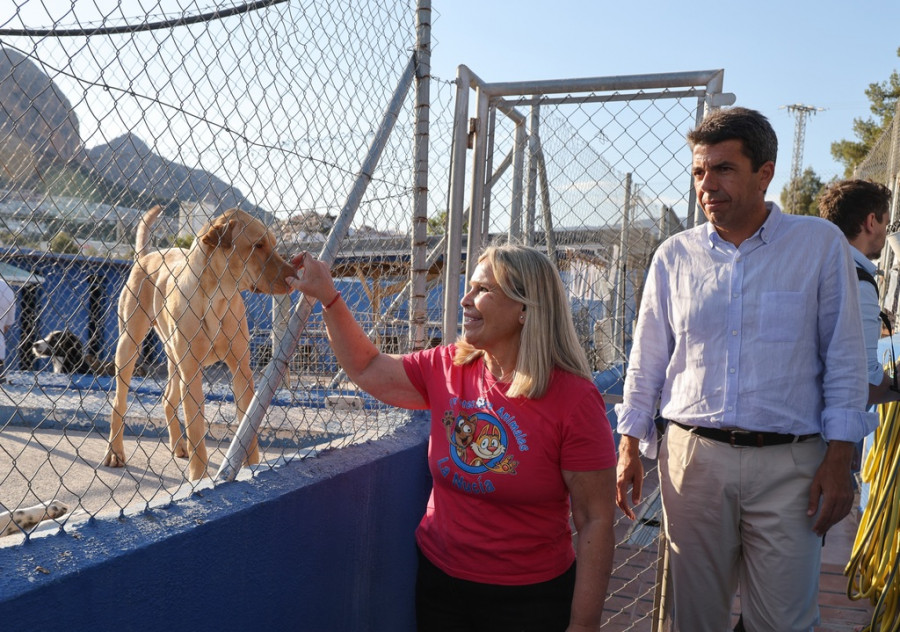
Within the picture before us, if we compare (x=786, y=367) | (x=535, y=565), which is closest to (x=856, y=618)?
(x=786, y=367)

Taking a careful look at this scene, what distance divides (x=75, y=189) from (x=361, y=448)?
4.63ft

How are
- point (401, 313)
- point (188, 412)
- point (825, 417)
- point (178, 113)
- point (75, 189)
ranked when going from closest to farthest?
point (178, 113), point (825, 417), point (75, 189), point (188, 412), point (401, 313)

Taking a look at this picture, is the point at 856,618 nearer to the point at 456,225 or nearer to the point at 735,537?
the point at 735,537

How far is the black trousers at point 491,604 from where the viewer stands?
Answer: 2.09m

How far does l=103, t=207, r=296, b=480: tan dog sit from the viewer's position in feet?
9.77

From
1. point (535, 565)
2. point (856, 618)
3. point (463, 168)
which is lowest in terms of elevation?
point (856, 618)

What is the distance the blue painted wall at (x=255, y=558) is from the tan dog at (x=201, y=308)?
0.37 meters

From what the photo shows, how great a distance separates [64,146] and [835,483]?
2402 millimetres

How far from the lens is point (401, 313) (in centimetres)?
634

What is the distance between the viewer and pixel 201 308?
12.5ft

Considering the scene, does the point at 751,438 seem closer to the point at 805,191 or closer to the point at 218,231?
the point at 218,231

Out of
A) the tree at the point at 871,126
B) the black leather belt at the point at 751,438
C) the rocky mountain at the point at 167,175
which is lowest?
the black leather belt at the point at 751,438

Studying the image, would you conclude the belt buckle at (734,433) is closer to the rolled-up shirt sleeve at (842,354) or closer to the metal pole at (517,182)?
the rolled-up shirt sleeve at (842,354)

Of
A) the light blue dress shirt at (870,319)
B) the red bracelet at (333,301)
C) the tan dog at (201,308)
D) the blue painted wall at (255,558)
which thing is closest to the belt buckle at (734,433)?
the light blue dress shirt at (870,319)
